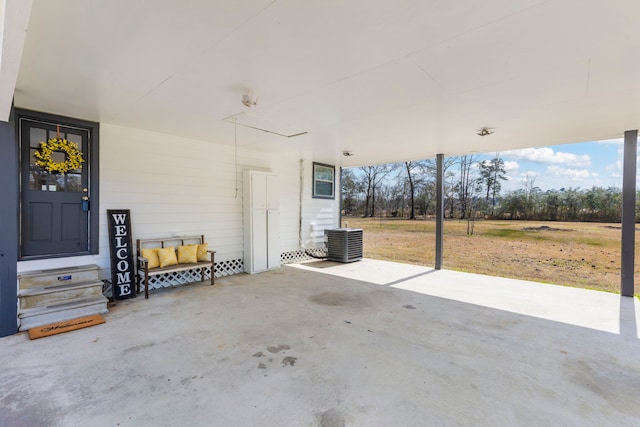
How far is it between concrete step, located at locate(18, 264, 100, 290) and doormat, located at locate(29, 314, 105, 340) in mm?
→ 580

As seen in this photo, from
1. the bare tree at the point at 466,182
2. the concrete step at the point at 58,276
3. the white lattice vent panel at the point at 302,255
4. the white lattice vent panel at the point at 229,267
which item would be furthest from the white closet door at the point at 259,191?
the bare tree at the point at 466,182

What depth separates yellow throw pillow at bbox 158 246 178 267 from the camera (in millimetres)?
4672

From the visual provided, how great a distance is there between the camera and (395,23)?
194cm

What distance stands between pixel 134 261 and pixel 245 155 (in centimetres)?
293

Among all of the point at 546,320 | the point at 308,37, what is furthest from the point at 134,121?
the point at 546,320

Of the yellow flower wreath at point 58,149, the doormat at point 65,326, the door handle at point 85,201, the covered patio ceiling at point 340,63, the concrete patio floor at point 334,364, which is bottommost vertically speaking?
the concrete patio floor at point 334,364

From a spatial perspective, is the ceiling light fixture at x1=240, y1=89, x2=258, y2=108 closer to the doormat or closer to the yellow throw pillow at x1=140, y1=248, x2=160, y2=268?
the yellow throw pillow at x1=140, y1=248, x2=160, y2=268

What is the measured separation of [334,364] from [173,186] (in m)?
4.18

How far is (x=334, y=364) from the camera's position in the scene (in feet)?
8.41

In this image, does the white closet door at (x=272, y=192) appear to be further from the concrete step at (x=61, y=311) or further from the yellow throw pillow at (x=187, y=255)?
the concrete step at (x=61, y=311)

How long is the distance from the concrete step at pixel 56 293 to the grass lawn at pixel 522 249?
6836 millimetres

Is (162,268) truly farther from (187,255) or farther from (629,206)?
(629,206)

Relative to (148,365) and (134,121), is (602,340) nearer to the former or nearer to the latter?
(148,365)

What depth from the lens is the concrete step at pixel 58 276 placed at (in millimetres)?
3473
